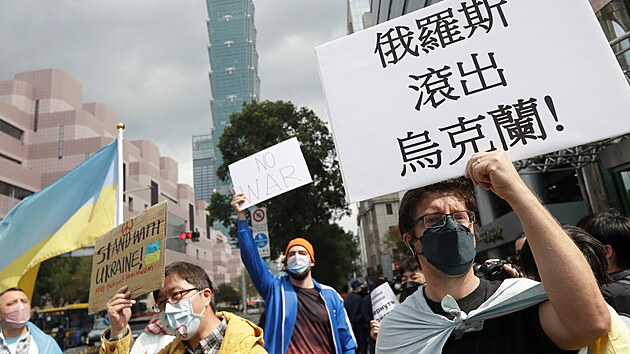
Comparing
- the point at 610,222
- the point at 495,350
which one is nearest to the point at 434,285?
the point at 495,350

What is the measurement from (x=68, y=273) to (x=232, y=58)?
126396 mm

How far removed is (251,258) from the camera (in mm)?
3893

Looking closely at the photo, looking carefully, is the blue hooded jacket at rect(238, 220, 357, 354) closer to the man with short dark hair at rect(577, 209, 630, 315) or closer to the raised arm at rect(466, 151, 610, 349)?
the man with short dark hair at rect(577, 209, 630, 315)

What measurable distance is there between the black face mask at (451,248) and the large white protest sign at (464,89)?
0.83 feet

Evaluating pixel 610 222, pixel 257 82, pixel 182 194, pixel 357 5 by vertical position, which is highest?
pixel 257 82

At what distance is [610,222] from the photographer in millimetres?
2684

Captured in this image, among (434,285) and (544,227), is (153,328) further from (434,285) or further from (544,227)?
(544,227)

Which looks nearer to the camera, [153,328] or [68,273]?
[153,328]

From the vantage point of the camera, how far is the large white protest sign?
1670mm

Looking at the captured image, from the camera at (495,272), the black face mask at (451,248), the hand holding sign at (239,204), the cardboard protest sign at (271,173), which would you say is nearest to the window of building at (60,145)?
the cardboard protest sign at (271,173)

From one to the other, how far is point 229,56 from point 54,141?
11283 cm

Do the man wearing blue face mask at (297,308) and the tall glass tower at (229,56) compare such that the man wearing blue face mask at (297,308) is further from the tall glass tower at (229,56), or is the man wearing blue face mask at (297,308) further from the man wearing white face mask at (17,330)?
the tall glass tower at (229,56)

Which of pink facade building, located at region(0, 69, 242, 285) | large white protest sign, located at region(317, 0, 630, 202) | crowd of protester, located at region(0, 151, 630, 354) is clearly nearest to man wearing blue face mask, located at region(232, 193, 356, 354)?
crowd of protester, located at region(0, 151, 630, 354)

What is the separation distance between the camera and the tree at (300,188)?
76.8ft
